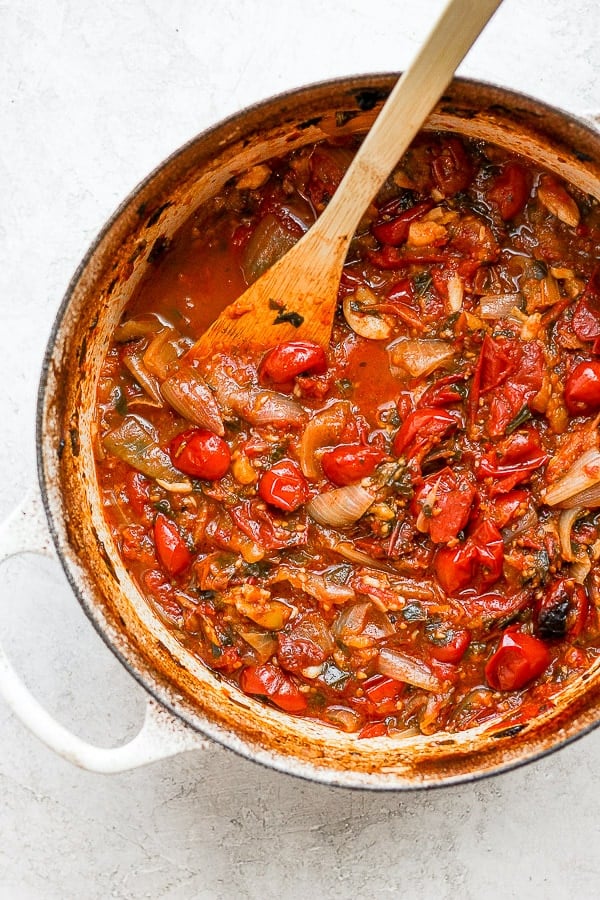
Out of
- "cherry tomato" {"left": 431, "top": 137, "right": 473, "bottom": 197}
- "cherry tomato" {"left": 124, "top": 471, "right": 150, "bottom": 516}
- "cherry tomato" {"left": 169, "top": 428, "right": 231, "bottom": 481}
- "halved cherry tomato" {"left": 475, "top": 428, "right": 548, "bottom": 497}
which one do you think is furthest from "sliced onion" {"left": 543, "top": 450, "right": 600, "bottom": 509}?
"cherry tomato" {"left": 124, "top": 471, "right": 150, "bottom": 516}

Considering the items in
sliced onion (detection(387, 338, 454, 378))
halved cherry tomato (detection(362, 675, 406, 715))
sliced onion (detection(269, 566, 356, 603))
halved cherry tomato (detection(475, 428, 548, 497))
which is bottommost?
halved cherry tomato (detection(362, 675, 406, 715))

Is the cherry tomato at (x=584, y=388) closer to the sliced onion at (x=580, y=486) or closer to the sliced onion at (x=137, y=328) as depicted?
the sliced onion at (x=580, y=486)

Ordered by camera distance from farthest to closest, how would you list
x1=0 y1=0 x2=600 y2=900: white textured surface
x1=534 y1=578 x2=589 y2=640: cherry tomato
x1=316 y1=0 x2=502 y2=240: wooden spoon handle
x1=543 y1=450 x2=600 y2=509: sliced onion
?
x1=0 y1=0 x2=600 y2=900: white textured surface, x1=534 y1=578 x2=589 y2=640: cherry tomato, x1=543 y1=450 x2=600 y2=509: sliced onion, x1=316 y1=0 x2=502 y2=240: wooden spoon handle

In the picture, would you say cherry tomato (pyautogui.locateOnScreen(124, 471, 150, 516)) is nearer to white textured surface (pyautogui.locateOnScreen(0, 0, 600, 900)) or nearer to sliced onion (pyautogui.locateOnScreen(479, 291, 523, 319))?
white textured surface (pyautogui.locateOnScreen(0, 0, 600, 900))

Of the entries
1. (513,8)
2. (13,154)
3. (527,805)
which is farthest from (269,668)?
(513,8)

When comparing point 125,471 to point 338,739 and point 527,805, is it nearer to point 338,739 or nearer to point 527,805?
point 338,739

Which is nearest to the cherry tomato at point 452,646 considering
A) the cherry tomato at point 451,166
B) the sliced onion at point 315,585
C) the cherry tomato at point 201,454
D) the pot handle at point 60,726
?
the sliced onion at point 315,585
